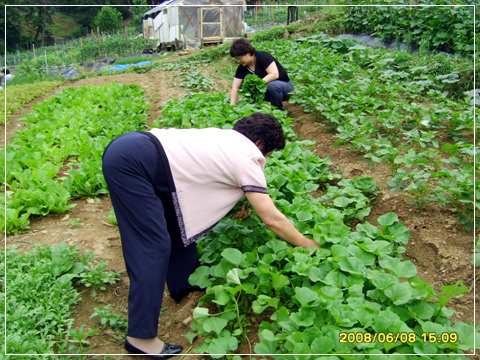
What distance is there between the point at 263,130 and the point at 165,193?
70 cm

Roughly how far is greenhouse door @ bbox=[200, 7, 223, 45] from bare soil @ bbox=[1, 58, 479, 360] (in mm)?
14362

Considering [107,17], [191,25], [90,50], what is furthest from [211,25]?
[107,17]

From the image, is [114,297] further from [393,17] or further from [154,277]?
[393,17]

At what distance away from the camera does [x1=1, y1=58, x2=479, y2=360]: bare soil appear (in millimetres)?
2500

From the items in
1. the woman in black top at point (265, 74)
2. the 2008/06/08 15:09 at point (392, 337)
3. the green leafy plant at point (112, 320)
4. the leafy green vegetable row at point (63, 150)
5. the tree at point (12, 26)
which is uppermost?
the tree at point (12, 26)

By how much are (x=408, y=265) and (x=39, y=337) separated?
2.23 meters

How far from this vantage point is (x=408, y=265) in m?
2.31

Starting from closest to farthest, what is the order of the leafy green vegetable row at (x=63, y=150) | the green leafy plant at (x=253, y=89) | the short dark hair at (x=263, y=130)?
the short dark hair at (x=263, y=130), the leafy green vegetable row at (x=63, y=150), the green leafy plant at (x=253, y=89)

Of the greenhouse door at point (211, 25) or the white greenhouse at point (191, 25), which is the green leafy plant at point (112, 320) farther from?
the greenhouse door at point (211, 25)

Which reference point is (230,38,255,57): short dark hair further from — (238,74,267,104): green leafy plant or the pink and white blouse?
the pink and white blouse

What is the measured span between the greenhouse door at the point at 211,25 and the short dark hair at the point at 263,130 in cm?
1596

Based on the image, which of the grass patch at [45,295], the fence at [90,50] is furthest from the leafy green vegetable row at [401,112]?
the fence at [90,50]

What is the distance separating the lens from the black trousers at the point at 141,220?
2.17 metres

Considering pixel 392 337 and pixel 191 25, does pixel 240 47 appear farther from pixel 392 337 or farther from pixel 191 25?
pixel 191 25
